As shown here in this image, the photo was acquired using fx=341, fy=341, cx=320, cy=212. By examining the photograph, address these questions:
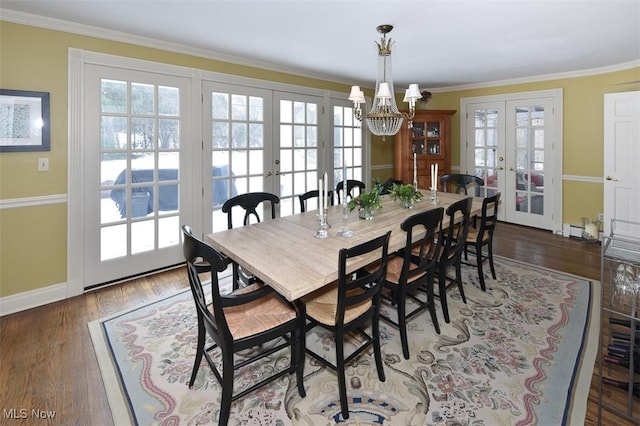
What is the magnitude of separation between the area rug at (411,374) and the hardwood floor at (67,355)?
8cm

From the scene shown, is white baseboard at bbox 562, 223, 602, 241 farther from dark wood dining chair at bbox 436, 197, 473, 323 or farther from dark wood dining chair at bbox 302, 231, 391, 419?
dark wood dining chair at bbox 302, 231, 391, 419

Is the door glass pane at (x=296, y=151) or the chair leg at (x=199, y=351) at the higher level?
the door glass pane at (x=296, y=151)

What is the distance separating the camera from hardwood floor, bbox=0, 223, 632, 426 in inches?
70.0

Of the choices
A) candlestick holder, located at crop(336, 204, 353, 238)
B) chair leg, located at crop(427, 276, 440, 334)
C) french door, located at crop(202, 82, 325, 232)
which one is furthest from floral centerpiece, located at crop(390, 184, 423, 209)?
french door, located at crop(202, 82, 325, 232)

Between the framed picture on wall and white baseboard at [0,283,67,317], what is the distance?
1198 millimetres

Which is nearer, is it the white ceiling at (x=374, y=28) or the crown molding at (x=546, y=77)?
the white ceiling at (x=374, y=28)

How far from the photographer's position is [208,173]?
12.8 ft

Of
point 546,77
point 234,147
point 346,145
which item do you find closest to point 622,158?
point 546,77

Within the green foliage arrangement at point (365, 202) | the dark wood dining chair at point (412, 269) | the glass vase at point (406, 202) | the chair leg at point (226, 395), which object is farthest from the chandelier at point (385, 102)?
the chair leg at point (226, 395)

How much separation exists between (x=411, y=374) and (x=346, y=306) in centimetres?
72

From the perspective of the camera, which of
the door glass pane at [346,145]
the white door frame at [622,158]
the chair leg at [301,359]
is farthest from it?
the door glass pane at [346,145]

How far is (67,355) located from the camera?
7.34 feet

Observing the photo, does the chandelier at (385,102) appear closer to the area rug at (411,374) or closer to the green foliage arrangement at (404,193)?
the green foliage arrangement at (404,193)

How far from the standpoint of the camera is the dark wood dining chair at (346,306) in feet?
5.54
